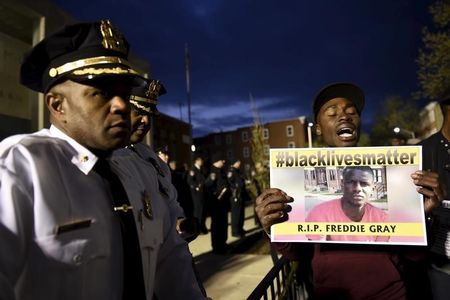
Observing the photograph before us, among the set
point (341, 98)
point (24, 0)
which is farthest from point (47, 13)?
point (341, 98)

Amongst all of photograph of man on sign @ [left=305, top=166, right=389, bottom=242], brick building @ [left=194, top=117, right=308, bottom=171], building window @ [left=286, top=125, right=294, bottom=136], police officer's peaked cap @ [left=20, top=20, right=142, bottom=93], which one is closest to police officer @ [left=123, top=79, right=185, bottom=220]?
photograph of man on sign @ [left=305, top=166, right=389, bottom=242]

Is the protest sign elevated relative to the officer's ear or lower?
lower

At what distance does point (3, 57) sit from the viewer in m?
10.3

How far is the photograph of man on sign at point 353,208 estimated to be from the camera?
6.33 feet

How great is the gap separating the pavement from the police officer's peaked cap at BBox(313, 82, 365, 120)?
3.72 metres

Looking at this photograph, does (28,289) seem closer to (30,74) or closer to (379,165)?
(30,74)

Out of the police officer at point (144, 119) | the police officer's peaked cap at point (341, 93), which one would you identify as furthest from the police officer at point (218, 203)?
the police officer's peaked cap at point (341, 93)

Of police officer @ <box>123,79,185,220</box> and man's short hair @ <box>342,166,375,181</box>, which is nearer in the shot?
man's short hair @ <box>342,166,375,181</box>

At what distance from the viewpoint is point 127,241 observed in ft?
4.33

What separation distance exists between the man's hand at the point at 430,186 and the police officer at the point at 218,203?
6713mm

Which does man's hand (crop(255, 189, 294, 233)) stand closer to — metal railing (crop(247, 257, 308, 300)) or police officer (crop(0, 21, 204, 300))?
police officer (crop(0, 21, 204, 300))

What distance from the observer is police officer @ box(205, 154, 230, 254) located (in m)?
8.27

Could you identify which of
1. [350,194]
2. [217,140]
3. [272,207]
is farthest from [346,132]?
[217,140]

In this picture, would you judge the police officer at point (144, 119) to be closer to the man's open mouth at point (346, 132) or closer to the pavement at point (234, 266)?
the man's open mouth at point (346, 132)
